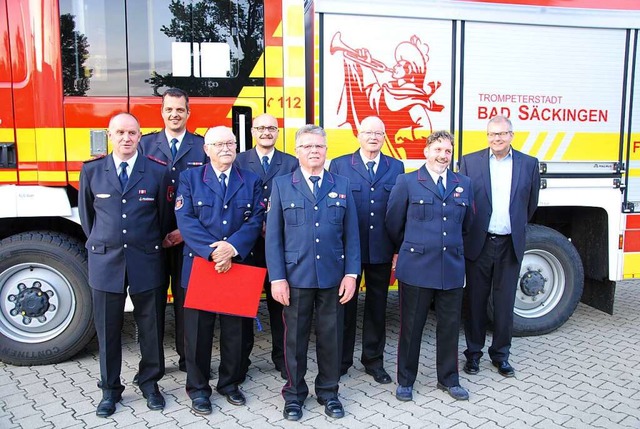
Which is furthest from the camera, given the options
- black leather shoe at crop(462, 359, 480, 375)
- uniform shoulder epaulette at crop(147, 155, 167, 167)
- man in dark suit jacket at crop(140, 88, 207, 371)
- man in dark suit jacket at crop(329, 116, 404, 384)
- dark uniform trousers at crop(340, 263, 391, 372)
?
black leather shoe at crop(462, 359, 480, 375)

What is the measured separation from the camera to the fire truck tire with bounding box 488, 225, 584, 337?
16.5 ft

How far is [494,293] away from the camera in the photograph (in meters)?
4.28

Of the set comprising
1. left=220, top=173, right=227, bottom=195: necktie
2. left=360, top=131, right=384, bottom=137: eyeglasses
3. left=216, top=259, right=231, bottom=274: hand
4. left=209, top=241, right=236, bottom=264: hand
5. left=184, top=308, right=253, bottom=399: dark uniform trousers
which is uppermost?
left=360, top=131, right=384, bottom=137: eyeglasses

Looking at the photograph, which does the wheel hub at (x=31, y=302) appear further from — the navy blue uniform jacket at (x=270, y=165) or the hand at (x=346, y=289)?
the hand at (x=346, y=289)

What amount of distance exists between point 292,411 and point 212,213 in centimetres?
125

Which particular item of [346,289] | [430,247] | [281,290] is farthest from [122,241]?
[430,247]

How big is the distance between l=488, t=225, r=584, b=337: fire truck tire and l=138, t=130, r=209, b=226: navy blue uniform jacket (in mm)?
2797

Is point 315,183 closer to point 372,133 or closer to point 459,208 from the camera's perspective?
point 372,133

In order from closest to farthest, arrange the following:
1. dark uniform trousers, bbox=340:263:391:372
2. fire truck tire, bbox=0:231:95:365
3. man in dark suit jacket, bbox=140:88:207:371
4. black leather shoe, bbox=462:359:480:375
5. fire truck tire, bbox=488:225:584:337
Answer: man in dark suit jacket, bbox=140:88:207:371 < dark uniform trousers, bbox=340:263:391:372 < fire truck tire, bbox=0:231:95:365 < black leather shoe, bbox=462:359:480:375 < fire truck tire, bbox=488:225:584:337

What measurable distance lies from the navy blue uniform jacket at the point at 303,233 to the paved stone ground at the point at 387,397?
2.86ft

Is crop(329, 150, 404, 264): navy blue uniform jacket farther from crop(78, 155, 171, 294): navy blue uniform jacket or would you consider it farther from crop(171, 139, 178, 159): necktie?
crop(78, 155, 171, 294): navy blue uniform jacket

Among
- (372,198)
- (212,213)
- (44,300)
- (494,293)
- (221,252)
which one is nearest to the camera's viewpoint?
(221,252)

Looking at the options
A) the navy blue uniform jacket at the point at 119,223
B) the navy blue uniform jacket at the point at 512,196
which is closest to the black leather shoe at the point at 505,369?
the navy blue uniform jacket at the point at 512,196

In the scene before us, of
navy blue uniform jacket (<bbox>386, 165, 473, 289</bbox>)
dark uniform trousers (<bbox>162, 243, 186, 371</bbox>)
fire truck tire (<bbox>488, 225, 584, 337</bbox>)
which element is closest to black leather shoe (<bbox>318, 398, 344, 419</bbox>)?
navy blue uniform jacket (<bbox>386, 165, 473, 289</bbox>)
